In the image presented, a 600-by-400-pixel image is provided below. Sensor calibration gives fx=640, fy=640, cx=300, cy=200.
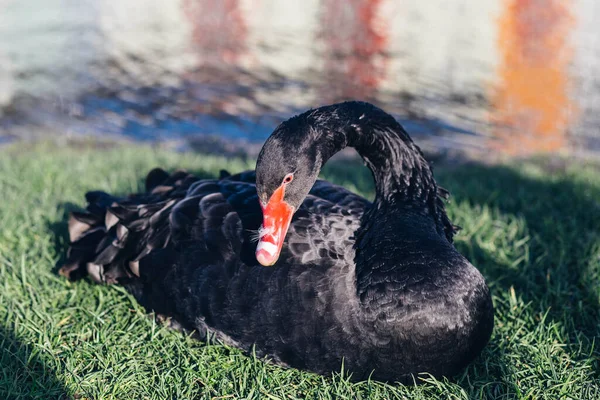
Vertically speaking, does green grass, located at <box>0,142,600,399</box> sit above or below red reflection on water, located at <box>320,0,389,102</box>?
above

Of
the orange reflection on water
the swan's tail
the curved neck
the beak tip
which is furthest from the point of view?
the orange reflection on water

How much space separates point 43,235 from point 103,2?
1577cm

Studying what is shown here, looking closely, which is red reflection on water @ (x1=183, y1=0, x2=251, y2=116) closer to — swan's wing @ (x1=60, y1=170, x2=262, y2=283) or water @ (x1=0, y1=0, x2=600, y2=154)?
water @ (x1=0, y1=0, x2=600, y2=154)

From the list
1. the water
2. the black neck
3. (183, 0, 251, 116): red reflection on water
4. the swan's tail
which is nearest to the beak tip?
the black neck

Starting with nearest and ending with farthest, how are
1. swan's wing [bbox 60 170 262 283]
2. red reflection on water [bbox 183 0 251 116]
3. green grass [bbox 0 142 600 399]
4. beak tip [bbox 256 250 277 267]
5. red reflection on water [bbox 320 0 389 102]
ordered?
1. beak tip [bbox 256 250 277 267]
2. green grass [bbox 0 142 600 399]
3. swan's wing [bbox 60 170 262 283]
4. red reflection on water [bbox 183 0 251 116]
5. red reflection on water [bbox 320 0 389 102]

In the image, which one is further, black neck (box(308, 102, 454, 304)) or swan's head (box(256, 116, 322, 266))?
black neck (box(308, 102, 454, 304))

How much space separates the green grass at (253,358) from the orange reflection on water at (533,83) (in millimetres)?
5197

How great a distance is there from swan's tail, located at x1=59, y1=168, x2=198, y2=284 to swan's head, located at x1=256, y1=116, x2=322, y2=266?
0.96 meters

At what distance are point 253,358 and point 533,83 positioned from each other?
11.2 m

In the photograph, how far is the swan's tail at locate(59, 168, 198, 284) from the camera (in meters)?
3.57

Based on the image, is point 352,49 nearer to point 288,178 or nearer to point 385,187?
point 385,187

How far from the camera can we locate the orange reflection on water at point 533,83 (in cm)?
1014

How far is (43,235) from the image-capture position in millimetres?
4223

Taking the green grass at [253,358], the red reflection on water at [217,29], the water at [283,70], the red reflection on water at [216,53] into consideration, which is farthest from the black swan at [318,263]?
the red reflection on water at [217,29]
